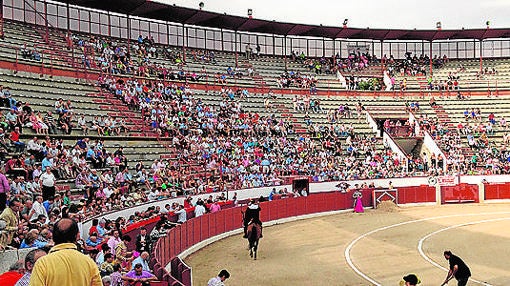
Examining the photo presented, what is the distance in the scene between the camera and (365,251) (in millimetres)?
17328

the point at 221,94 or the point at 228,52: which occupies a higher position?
the point at 228,52

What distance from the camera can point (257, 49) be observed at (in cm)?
4559

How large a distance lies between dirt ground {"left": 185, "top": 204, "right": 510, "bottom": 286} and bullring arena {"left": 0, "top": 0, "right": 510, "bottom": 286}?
103 millimetres

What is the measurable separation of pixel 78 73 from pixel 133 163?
7.79m

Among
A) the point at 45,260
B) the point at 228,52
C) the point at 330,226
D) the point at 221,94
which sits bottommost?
the point at 330,226

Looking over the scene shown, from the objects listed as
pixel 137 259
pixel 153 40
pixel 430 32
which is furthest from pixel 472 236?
pixel 430 32

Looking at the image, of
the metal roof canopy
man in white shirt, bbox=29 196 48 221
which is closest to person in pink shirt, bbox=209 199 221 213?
man in white shirt, bbox=29 196 48 221

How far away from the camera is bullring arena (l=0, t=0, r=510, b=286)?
15070 millimetres

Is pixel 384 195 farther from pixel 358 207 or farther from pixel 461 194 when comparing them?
pixel 461 194

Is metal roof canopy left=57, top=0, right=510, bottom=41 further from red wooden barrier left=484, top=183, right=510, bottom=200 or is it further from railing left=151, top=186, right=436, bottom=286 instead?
red wooden barrier left=484, top=183, right=510, bottom=200

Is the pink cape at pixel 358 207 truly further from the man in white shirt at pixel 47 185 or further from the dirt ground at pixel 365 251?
the man in white shirt at pixel 47 185

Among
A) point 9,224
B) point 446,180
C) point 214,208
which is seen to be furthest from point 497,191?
point 9,224

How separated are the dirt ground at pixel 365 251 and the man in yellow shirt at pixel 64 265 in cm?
997

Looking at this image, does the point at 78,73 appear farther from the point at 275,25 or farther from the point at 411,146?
the point at 411,146
